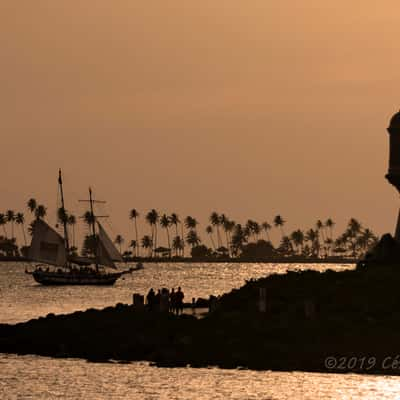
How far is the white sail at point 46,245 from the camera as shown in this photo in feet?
486

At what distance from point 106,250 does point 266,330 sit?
101307 millimetres

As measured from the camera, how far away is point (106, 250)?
158375mm

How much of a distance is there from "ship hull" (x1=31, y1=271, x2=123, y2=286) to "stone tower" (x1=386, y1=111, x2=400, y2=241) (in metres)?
95.7

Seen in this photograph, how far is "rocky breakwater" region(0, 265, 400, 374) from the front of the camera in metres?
55.3

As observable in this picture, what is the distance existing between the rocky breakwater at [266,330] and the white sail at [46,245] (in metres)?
81.0

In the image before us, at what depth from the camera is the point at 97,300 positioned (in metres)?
124

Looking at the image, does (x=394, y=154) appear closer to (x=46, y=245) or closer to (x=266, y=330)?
(x=266, y=330)

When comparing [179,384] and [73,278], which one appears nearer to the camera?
[179,384]

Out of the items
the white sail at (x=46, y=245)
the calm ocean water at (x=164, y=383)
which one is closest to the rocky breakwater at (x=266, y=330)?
the calm ocean water at (x=164, y=383)

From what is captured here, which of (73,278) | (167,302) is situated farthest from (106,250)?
(167,302)

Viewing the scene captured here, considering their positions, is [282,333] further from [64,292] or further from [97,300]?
[64,292]

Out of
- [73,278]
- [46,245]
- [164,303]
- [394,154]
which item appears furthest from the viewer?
[73,278]

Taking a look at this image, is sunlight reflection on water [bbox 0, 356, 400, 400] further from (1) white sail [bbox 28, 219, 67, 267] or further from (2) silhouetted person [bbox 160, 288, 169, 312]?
(1) white sail [bbox 28, 219, 67, 267]

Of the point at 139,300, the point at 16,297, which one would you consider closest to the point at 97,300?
the point at 16,297
